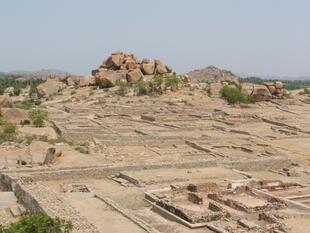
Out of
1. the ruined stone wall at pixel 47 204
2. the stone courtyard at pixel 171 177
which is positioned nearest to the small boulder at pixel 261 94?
the stone courtyard at pixel 171 177

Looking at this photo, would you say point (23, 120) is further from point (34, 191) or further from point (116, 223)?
point (116, 223)

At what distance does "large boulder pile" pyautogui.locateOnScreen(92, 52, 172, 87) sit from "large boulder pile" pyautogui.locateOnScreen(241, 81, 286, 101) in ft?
32.7

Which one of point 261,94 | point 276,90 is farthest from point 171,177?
point 276,90

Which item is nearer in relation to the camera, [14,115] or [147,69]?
[14,115]

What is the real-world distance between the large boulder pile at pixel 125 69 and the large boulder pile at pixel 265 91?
995 cm

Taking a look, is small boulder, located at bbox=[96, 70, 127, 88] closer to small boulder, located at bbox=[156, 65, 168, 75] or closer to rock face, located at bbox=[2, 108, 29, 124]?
small boulder, located at bbox=[156, 65, 168, 75]

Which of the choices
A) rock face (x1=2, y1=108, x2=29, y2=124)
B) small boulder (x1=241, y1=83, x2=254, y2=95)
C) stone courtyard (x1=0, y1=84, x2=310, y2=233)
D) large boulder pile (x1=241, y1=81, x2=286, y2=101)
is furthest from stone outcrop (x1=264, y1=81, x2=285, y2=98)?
rock face (x1=2, y1=108, x2=29, y2=124)

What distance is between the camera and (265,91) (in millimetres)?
52125

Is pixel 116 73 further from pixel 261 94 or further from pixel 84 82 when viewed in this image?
pixel 261 94

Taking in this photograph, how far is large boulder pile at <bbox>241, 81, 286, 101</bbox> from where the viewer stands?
51844mm

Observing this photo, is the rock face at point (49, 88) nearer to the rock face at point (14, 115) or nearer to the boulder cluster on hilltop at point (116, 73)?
the boulder cluster on hilltop at point (116, 73)

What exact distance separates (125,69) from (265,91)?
15.7 metres

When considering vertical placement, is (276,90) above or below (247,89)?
below

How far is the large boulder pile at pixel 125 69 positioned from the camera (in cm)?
5469
